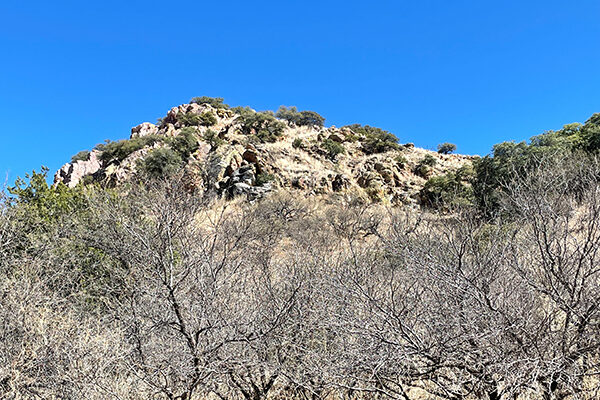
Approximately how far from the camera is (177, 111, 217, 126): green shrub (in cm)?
3058

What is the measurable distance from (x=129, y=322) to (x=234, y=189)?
587 inches

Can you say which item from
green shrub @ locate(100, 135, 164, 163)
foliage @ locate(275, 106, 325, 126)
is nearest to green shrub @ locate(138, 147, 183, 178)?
green shrub @ locate(100, 135, 164, 163)

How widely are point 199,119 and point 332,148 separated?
13337mm

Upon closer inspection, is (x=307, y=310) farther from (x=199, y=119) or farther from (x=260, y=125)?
(x=199, y=119)

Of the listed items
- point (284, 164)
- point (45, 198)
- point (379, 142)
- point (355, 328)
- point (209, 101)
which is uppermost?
point (209, 101)

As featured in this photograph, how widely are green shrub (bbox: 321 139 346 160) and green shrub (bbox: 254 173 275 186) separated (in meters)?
7.20

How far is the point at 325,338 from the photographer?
4.36 meters

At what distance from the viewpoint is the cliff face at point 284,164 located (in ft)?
66.1

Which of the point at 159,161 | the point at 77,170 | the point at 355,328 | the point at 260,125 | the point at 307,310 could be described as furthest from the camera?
the point at 260,125

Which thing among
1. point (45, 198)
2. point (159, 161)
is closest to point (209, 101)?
point (159, 161)

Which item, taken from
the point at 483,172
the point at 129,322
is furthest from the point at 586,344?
the point at 483,172

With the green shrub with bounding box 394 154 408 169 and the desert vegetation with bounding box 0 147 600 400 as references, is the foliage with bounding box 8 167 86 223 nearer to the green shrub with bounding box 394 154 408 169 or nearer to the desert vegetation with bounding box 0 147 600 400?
the desert vegetation with bounding box 0 147 600 400

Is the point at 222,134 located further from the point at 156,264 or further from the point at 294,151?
the point at 156,264

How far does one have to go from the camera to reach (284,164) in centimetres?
2269
